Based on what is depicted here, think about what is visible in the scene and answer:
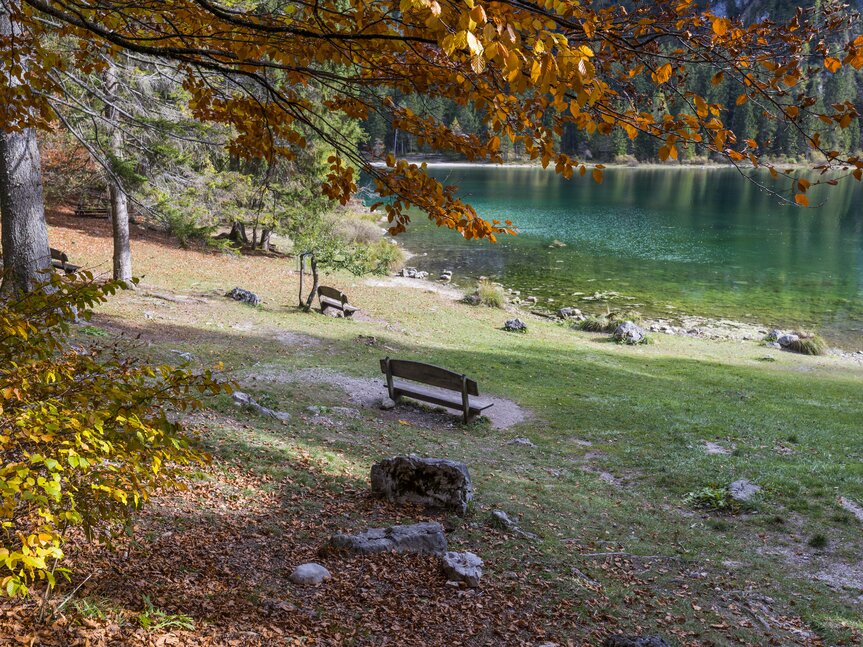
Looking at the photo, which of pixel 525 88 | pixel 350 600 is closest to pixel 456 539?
pixel 350 600

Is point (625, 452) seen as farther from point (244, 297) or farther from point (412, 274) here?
point (412, 274)

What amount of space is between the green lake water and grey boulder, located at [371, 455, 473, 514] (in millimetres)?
6323

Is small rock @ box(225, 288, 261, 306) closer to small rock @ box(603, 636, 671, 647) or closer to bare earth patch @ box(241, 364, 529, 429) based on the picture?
bare earth patch @ box(241, 364, 529, 429)

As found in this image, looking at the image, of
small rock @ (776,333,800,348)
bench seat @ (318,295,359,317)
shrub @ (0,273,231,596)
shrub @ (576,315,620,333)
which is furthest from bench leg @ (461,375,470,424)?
small rock @ (776,333,800,348)

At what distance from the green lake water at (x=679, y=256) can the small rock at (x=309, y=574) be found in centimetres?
804

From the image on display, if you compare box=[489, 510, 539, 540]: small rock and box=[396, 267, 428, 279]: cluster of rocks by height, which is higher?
box=[396, 267, 428, 279]: cluster of rocks

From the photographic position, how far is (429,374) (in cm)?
1080

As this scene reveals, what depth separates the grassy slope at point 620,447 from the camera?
5715 millimetres

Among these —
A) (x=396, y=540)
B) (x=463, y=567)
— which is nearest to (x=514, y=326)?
(x=396, y=540)

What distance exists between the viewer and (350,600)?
15.5ft

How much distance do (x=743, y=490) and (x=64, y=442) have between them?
25.0 ft

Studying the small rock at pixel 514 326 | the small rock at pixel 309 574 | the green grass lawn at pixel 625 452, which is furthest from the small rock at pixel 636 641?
the small rock at pixel 514 326

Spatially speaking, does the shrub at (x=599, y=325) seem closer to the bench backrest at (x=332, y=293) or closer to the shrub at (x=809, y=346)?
the shrub at (x=809, y=346)

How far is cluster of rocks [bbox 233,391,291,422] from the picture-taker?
913 centimetres
